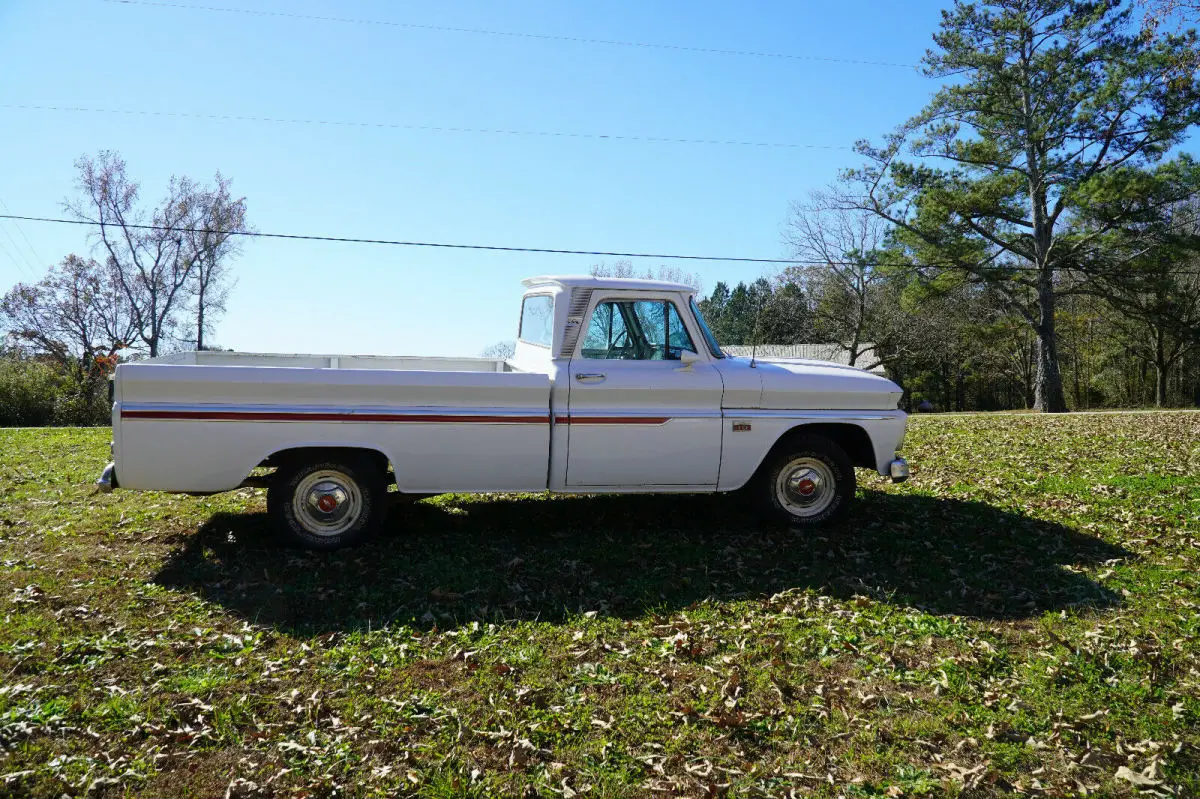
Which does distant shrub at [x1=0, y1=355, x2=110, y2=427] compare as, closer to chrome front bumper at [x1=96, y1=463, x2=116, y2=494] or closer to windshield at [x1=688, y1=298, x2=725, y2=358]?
chrome front bumper at [x1=96, y1=463, x2=116, y2=494]

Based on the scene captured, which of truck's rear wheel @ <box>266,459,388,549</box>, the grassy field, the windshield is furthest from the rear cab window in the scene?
truck's rear wheel @ <box>266,459,388,549</box>

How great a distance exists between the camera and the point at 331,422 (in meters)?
6.28

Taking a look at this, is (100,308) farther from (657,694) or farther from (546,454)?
(657,694)

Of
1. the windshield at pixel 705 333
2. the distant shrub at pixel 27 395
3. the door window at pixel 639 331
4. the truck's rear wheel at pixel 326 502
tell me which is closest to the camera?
the truck's rear wheel at pixel 326 502

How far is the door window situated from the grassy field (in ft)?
5.32

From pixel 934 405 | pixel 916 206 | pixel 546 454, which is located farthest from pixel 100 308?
pixel 934 405

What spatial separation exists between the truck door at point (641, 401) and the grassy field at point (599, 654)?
Answer: 0.68m

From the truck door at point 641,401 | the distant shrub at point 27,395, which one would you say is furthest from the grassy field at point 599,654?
the distant shrub at point 27,395

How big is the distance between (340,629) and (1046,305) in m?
30.9

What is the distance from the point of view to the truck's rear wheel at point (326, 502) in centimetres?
638

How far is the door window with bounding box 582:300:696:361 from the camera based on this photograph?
700 cm

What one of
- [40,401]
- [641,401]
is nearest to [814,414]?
[641,401]

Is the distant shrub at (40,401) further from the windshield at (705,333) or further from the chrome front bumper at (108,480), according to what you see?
the windshield at (705,333)

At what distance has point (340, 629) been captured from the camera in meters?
5.12
